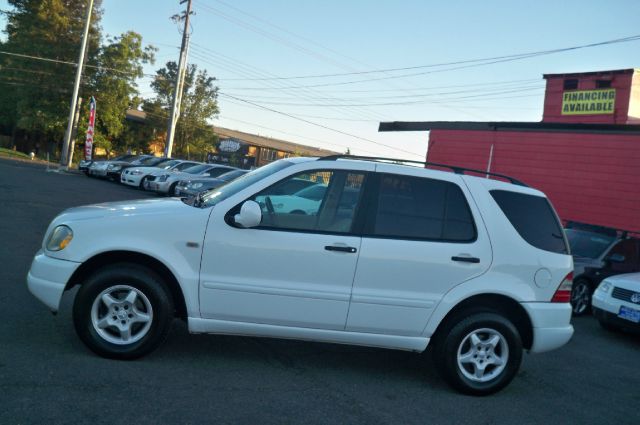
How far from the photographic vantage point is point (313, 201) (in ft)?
16.5

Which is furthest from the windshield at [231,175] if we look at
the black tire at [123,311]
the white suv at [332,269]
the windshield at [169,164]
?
the black tire at [123,311]

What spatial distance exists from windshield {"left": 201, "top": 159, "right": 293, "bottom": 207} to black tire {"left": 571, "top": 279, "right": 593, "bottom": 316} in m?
6.79

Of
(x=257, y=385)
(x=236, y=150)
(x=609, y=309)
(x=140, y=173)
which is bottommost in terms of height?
(x=257, y=385)

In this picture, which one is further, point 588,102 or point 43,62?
point 43,62

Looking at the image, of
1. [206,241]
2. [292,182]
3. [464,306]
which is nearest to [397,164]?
[292,182]

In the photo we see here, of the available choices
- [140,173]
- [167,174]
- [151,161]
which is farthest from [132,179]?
[151,161]

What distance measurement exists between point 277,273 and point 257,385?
871mm

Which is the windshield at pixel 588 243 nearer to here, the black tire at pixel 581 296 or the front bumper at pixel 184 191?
the black tire at pixel 581 296

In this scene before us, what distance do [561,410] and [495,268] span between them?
4.25 feet

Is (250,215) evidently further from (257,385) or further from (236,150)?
(236,150)

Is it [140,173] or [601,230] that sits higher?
[140,173]

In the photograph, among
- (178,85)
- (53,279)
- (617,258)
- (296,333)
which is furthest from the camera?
(178,85)

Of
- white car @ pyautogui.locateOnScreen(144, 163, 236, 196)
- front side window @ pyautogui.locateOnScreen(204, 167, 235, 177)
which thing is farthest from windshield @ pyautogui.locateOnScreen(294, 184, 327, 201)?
front side window @ pyautogui.locateOnScreen(204, 167, 235, 177)

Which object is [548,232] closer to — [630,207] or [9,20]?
[630,207]
